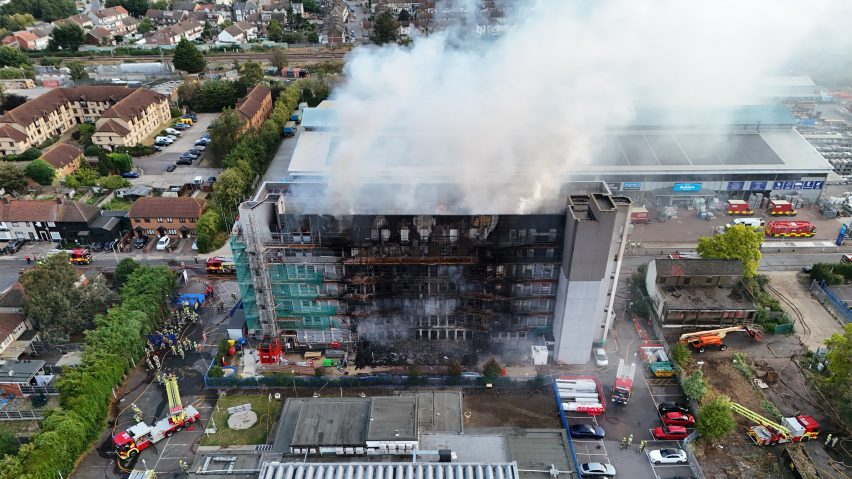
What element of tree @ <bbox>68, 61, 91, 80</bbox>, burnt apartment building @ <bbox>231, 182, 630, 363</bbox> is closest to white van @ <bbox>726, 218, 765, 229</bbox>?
burnt apartment building @ <bbox>231, 182, 630, 363</bbox>

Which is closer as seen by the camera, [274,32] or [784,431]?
[784,431]

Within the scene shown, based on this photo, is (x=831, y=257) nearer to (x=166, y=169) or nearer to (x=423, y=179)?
(x=423, y=179)

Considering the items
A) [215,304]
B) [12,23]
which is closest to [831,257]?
[215,304]

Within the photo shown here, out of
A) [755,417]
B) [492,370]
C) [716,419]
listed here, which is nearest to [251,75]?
[492,370]

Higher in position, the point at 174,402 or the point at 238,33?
the point at 238,33

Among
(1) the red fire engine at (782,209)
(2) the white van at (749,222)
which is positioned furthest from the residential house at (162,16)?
(1) the red fire engine at (782,209)

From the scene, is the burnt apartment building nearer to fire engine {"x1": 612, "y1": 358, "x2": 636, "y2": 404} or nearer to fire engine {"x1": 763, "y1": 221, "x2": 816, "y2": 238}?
fire engine {"x1": 612, "y1": 358, "x2": 636, "y2": 404}

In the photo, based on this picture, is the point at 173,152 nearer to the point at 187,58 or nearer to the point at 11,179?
the point at 11,179
